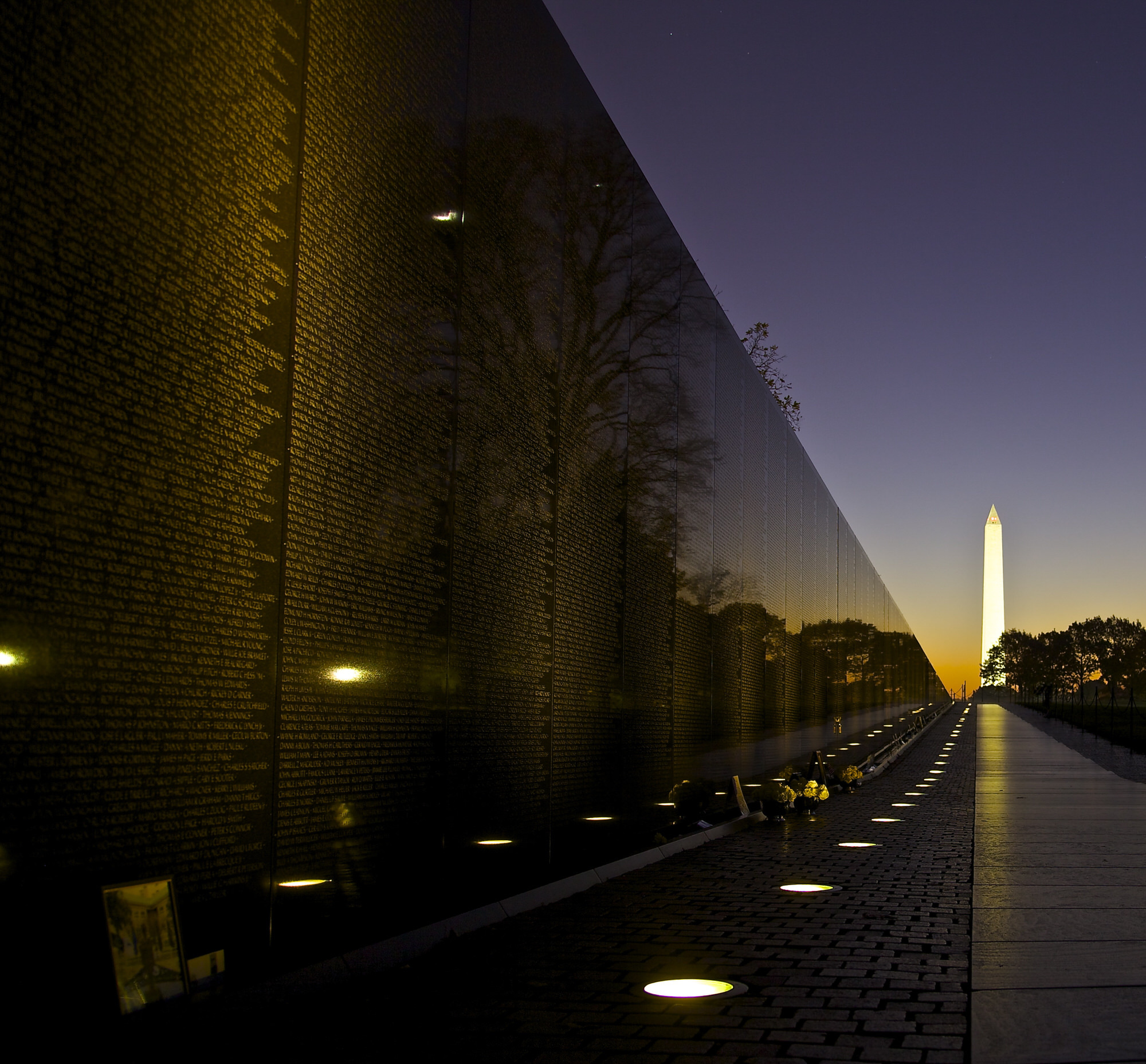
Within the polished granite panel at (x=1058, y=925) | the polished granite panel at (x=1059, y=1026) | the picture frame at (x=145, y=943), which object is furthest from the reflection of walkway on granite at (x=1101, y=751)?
the picture frame at (x=145, y=943)

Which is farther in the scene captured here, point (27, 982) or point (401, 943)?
point (401, 943)

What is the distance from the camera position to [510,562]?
8703 millimetres

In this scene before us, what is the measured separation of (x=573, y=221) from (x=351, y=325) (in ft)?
14.4

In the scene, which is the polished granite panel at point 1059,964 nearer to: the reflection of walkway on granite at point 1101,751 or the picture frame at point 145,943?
the picture frame at point 145,943

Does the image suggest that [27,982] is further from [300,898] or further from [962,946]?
[962,946]

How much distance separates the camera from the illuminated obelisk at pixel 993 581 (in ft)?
607

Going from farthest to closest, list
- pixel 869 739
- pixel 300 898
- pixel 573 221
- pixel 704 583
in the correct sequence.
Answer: pixel 869 739
pixel 704 583
pixel 573 221
pixel 300 898

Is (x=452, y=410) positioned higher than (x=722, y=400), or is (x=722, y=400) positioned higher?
(x=722, y=400)

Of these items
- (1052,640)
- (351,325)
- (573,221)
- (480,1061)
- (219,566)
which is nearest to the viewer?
(480,1061)

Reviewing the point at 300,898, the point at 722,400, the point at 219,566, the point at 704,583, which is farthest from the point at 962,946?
the point at 722,400

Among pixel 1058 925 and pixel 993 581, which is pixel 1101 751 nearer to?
pixel 1058 925

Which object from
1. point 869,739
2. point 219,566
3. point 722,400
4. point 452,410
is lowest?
point 869,739

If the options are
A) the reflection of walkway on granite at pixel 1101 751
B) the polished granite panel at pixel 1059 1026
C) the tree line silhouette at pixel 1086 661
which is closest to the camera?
the polished granite panel at pixel 1059 1026

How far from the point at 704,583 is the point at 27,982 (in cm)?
1115
